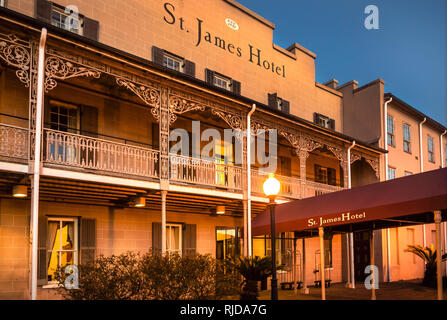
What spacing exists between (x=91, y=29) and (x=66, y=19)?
0.76 meters

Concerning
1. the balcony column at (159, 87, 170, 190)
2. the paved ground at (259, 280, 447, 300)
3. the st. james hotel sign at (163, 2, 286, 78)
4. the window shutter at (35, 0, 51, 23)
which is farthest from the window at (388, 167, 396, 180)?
the window shutter at (35, 0, 51, 23)

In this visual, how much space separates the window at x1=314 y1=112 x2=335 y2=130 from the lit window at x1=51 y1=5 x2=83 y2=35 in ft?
41.7

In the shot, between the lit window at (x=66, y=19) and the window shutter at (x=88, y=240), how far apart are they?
5.84m

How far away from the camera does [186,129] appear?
15898 millimetres

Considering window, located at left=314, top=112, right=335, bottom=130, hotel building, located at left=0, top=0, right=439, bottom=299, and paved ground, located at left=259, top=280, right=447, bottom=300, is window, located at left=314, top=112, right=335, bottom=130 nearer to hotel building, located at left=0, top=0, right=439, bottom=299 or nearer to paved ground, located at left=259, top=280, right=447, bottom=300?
hotel building, located at left=0, top=0, right=439, bottom=299

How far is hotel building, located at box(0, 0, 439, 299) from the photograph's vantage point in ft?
35.0

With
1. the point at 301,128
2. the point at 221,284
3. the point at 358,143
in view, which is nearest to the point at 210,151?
the point at 301,128

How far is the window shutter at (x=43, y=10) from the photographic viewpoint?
1237 cm

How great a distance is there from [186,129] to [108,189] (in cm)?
474

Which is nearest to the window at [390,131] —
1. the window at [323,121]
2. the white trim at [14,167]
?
the window at [323,121]

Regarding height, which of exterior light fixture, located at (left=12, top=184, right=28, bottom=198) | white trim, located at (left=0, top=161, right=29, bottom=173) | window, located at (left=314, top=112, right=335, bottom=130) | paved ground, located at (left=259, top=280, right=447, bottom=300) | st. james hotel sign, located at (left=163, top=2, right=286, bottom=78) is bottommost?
paved ground, located at (left=259, top=280, right=447, bottom=300)

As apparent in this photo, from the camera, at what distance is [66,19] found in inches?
522

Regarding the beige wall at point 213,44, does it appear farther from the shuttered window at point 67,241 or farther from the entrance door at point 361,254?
the entrance door at point 361,254

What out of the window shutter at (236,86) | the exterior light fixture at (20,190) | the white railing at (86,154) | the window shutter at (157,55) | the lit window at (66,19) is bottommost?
the exterior light fixture at (20,190)
